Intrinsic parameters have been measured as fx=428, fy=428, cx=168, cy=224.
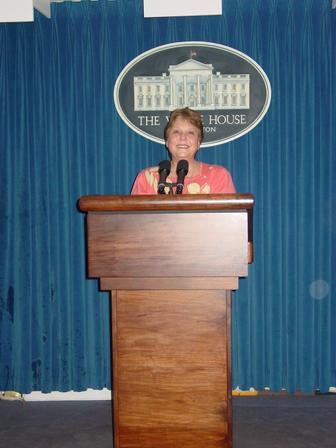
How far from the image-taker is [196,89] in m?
2.83

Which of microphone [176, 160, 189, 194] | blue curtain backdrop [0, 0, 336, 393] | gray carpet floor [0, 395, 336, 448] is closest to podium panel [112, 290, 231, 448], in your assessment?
microphone [176, 160, 189, 194]

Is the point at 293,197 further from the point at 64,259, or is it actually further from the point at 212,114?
the point at 64,259

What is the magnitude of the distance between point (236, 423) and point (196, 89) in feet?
6.91

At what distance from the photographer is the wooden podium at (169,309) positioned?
1313 millimetres

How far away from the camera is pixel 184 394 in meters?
1.41

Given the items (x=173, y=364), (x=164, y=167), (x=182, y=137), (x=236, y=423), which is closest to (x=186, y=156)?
(x=182, y=137)

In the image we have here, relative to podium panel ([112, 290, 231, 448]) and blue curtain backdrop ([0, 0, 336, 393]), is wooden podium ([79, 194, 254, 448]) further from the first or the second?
blue curtain backdrop ([0, 0, 336, 393])

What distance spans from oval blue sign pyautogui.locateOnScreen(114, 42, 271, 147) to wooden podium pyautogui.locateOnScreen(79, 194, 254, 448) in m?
1.59

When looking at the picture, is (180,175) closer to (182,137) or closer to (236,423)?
(182,137)

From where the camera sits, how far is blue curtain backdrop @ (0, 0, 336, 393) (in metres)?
2.76

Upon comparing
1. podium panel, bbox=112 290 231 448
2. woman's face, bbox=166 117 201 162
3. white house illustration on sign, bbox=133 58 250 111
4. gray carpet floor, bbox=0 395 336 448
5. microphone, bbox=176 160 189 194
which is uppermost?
white house illustration on sign, bbox=133 58 250 111

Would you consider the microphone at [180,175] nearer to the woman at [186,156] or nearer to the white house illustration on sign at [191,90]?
the woman at [186,156]

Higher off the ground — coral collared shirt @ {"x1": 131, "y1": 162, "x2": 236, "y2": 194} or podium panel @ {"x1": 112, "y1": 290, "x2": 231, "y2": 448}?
coral collared shirt @ {"x1": 131, "y1": 162, "x2": 236, "y2": 194}

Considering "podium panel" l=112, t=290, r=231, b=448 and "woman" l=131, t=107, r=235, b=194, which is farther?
"woman" l=131, t=107, r=235, b=194
